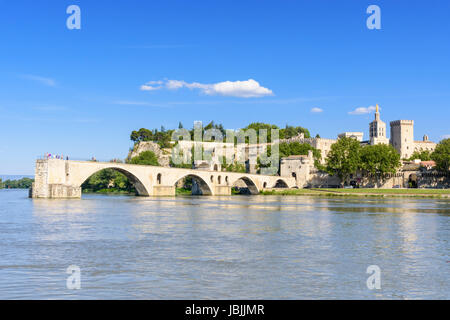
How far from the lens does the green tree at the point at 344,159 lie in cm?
8262

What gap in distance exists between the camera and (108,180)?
83.7 m

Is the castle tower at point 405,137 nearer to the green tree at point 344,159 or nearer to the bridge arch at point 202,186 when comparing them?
the green tree at point 344,159

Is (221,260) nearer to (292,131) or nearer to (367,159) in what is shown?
(367,159)

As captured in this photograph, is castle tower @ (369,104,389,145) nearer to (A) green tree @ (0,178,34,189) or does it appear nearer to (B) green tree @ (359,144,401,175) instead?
(B) green tree @ (359,144,401,175)

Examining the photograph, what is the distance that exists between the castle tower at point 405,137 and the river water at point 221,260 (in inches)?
4053

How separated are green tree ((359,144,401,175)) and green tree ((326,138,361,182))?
1.01 m

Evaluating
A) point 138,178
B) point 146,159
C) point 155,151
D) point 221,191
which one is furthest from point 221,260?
point 155,151

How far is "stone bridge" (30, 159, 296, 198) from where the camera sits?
44.2 metres

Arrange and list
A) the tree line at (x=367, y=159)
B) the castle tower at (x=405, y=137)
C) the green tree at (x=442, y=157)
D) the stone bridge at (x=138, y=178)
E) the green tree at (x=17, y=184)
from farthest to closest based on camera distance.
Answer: the castle tower at (x=405, y=137) → the green tree at (x=17, y=184) → the tree line at (x=367, y=159) → the green tree at (x=442, y=157) → the stone bridge at (x=138, y=178)

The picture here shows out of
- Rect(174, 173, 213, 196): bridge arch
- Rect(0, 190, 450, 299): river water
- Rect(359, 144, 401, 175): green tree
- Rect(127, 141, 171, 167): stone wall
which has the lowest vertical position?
Rect(0, 190, 450, 299): river water

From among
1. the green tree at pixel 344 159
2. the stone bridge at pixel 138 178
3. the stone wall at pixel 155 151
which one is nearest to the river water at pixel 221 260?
the stone bridge at pixel 138 178

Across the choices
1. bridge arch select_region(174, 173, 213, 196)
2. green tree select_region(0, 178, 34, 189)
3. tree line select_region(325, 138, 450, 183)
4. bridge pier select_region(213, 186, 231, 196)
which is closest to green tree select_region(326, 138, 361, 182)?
tree line select_region(325, 138, 450, 183)

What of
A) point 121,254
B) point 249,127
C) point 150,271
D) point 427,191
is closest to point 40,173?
point 121,254
